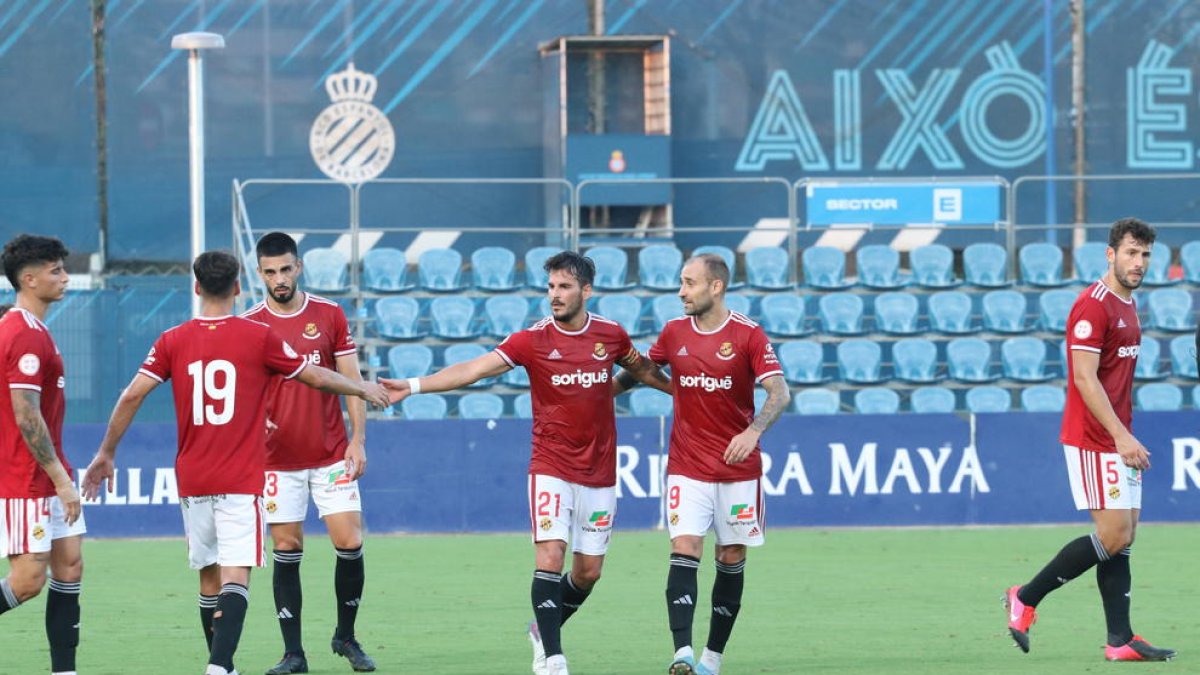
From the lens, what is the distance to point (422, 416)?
18688 millimetres

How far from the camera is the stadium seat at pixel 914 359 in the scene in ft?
66.0

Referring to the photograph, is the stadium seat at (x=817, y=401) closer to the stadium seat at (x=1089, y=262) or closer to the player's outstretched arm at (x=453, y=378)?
the stadium seat at (x=1089, y=262)

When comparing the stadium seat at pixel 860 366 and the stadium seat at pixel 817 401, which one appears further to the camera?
the stadium seat at pixel 860 366

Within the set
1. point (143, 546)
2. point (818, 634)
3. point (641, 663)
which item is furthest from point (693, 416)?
point (143, 546)

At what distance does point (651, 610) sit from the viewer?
37.7 feet

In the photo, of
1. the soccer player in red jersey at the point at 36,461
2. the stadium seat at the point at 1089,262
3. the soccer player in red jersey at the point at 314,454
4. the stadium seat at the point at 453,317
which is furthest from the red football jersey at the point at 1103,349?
the stadium seat at the point at 1089,262

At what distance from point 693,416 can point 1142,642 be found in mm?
2643

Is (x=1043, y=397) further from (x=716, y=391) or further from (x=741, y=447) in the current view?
(x=741, y=447)

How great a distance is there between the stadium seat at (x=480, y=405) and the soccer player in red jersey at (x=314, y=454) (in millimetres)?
9380

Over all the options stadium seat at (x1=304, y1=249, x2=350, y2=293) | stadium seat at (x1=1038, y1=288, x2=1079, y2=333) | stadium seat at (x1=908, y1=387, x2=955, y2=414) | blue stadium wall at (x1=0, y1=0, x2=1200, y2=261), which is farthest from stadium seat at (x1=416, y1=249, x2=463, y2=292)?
stadium seat at (x1=1038, y1=288, x2=1079, y2=333)

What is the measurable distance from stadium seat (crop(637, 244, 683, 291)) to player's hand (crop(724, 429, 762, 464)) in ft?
39.3

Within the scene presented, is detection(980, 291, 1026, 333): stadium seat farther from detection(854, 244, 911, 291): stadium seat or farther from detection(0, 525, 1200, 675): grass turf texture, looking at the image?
detection(0, 525, 1200, 675): grass turf texture

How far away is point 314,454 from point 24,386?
1937 millimetres

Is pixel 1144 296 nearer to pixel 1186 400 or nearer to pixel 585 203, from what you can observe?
pixel 1186 400
